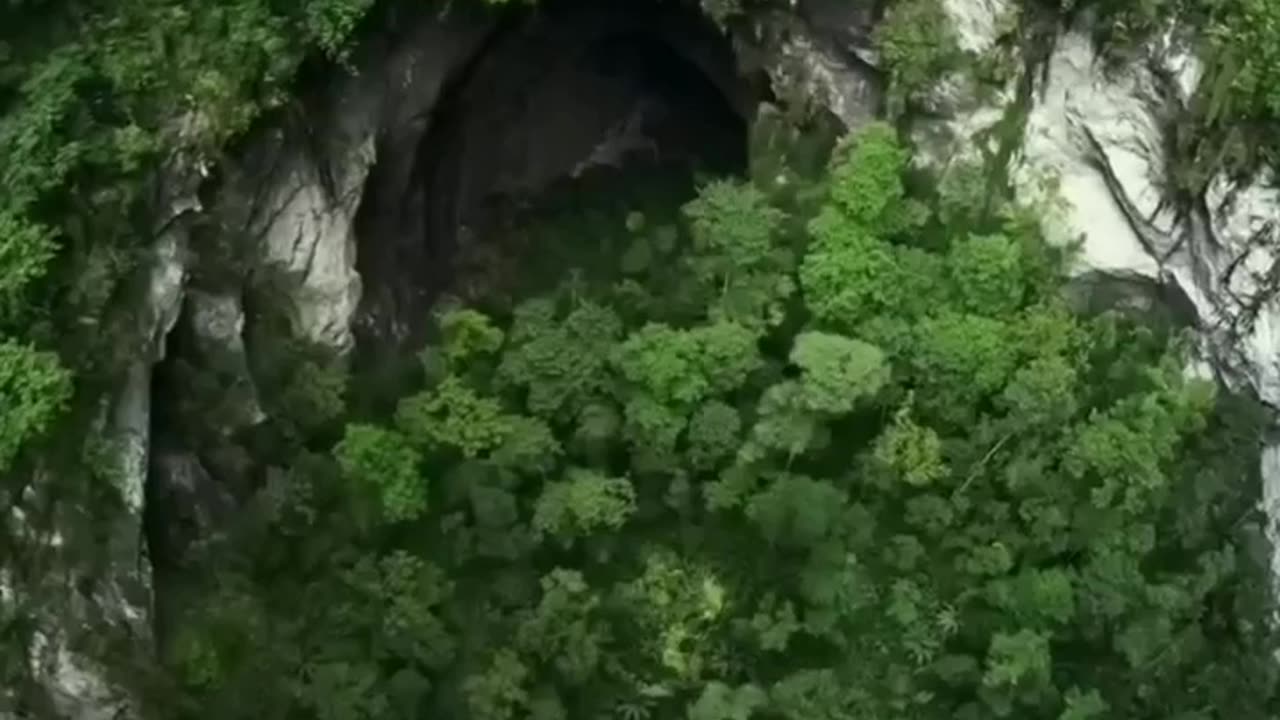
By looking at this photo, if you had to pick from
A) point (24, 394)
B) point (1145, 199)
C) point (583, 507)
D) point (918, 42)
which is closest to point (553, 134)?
point (918, 42)

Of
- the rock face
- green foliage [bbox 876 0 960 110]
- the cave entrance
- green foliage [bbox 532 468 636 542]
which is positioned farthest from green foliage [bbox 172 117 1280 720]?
the cave entrance

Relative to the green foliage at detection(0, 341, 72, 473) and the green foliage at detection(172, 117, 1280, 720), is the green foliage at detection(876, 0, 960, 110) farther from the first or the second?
the green foliage at detection(0, 341, 72, 473)

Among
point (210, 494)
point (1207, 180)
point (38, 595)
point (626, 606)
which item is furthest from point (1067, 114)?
point (38, 595)

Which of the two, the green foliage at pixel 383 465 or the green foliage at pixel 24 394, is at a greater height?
the green foliage at pixel 24 394

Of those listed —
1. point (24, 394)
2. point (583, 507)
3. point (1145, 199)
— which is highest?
point (1145, 199)

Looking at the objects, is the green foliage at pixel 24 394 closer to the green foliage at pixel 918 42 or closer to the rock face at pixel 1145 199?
the green foliage at pixel 918 42

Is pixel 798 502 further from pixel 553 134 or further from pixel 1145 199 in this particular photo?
pixel 553 134

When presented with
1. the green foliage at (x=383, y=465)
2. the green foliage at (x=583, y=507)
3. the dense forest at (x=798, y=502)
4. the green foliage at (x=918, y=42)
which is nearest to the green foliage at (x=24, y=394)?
the dense forest at (x=798, y=502)
